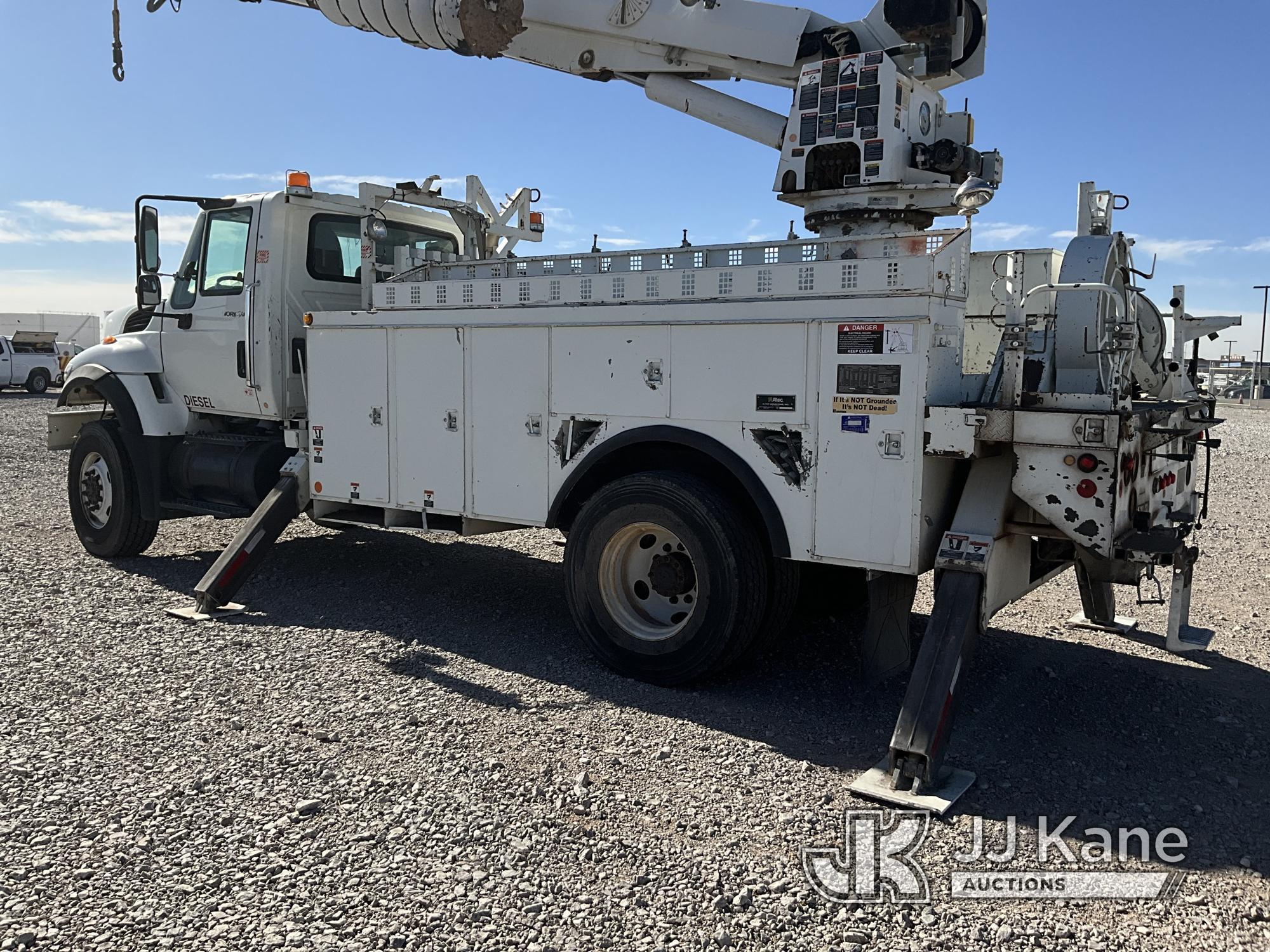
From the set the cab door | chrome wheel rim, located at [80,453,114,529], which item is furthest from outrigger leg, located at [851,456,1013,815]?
chrome wheel rim, located at [80,453,114,529]

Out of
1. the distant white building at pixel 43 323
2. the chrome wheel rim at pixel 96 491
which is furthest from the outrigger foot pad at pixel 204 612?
the distant white building at pixel 43 323

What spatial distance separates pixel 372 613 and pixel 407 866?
355 cm

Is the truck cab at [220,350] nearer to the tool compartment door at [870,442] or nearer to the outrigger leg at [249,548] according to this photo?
the outrigger leg at [249,548]

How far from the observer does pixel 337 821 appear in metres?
3.88

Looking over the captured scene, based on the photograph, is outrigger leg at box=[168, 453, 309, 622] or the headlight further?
outrigger leg at box=[168, 453, 309, 622]

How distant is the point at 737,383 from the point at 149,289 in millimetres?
5127

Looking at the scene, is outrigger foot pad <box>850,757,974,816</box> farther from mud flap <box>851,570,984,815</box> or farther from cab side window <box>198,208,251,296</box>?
cab side window <box>198,208,251,296</box>

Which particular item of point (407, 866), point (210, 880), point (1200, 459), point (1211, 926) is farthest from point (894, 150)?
point (1200, 459)

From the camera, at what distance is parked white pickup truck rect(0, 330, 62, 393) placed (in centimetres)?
3041

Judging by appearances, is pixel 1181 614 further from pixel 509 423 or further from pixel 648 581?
pixel 509 423

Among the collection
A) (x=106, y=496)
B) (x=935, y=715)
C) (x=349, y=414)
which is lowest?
(x=935, y=715)

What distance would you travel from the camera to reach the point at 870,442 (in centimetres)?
484

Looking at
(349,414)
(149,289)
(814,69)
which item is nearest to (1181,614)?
(814,69)

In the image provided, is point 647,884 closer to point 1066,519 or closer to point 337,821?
point 337,821
